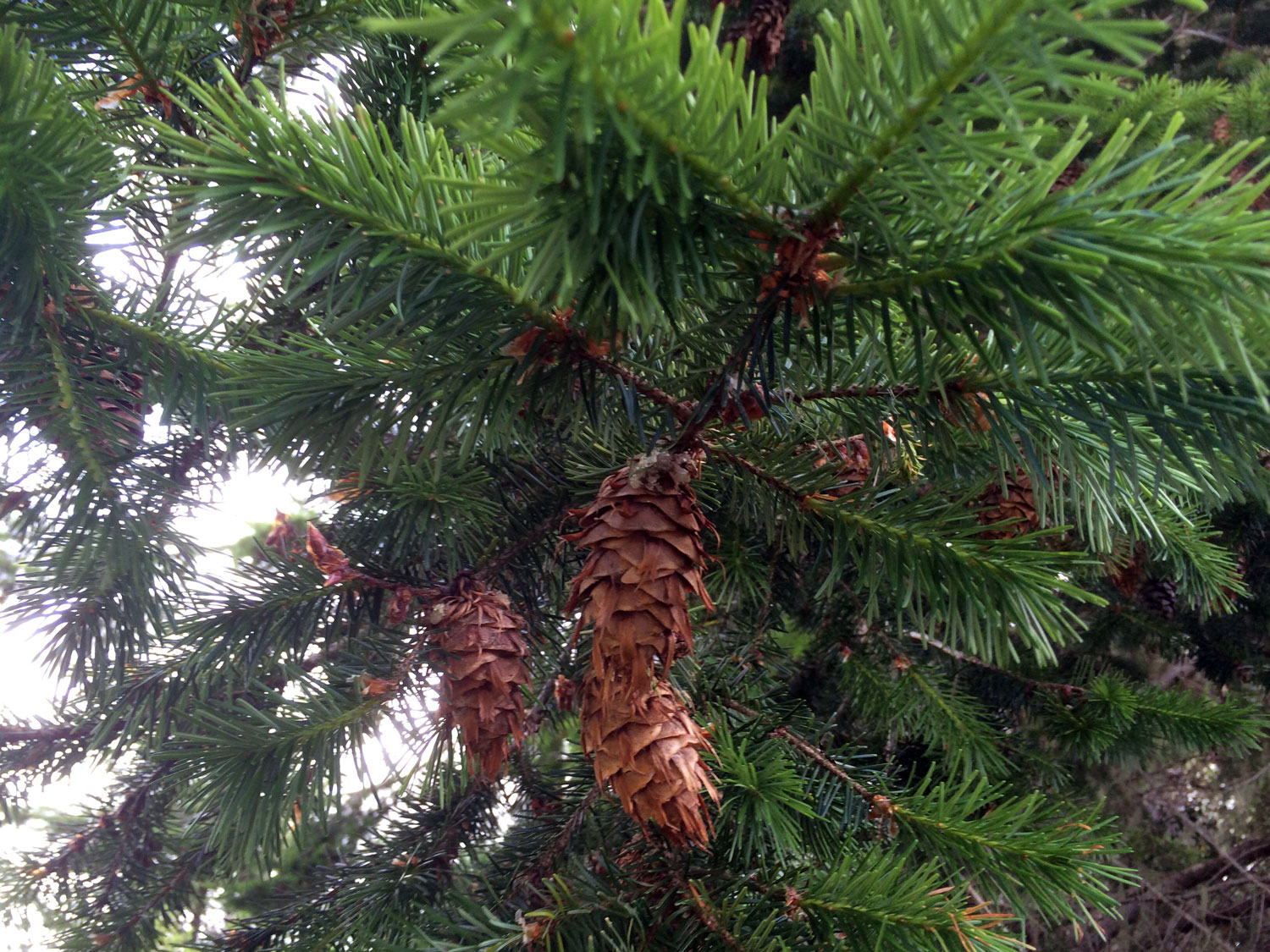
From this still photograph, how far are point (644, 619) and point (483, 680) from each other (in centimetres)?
22

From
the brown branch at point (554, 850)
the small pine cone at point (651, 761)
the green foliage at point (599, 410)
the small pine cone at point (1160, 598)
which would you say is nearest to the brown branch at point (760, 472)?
the green foliage at point (599, 410)

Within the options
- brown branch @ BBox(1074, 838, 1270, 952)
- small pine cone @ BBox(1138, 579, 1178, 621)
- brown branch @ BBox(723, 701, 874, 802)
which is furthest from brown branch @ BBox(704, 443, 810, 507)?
brown branch @ BBox(1074, 838, 1270, 952)

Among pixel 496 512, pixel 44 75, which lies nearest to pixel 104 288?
pixel 44 75

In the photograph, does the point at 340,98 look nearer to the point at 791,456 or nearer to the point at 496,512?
the point at 496,512

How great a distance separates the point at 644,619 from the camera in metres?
0.51

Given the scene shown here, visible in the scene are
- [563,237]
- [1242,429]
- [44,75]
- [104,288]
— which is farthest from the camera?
[104,288]

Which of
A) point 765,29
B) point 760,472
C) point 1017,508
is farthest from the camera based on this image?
point 765,29

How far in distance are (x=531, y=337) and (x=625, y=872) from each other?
0.54m

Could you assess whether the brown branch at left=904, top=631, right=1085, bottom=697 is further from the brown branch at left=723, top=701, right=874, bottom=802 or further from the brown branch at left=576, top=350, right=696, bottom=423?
the brown branch at left=576, top=350, right=696, bottom=423

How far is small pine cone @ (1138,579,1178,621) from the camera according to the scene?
1518 millimetres

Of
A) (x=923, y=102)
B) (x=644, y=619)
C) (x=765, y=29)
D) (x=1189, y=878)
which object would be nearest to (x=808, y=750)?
(x=644, y=619)

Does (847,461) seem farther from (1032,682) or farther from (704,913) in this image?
(1032,682)

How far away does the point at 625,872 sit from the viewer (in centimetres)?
77

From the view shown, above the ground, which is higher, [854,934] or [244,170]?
[244,170]
